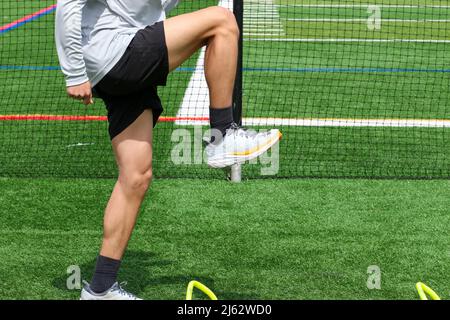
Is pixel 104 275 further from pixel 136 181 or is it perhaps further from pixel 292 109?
pixel 292 109

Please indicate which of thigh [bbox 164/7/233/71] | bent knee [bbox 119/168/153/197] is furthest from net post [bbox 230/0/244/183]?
→ thigh [bbox 164/7/233/71]

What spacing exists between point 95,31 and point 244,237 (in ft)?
7.10

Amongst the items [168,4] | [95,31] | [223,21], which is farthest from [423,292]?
[95,31]

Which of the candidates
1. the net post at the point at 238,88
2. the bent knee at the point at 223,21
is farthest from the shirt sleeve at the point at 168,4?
the net post at the point at 238,88

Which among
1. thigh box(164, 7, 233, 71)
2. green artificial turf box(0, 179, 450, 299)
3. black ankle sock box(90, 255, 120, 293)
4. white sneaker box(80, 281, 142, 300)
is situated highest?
thigh box(164, 7, 233, 71)

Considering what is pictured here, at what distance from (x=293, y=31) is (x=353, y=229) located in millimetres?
11810

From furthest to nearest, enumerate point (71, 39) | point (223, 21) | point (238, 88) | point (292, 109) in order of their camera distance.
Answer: point (292, 109)
point (238, 88)
point (223, 21)
point (71, 39)

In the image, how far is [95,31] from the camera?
4.66 m

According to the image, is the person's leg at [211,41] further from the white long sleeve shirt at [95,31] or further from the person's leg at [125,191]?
the person's leg at [125,191]

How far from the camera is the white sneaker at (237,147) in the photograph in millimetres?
4770

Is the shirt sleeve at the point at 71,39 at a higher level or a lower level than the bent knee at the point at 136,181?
higher

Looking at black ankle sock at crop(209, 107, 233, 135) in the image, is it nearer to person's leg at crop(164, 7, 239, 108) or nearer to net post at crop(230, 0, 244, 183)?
person's leg at crop(164, 7, 239, 108)

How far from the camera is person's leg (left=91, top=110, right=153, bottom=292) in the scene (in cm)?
486

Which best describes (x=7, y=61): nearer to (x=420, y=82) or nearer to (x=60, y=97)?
(x=60, y=97)
